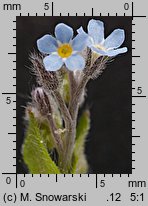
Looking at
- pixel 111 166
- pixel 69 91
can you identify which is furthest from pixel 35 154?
pixel 111 166

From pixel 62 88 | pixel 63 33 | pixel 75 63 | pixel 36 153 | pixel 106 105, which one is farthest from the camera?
pixel 106 105

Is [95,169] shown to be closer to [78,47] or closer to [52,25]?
[52,25]

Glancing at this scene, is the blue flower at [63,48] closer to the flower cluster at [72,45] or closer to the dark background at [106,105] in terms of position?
the flower cluster at [72,45]

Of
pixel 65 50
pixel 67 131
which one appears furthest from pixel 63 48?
pixel 67 131

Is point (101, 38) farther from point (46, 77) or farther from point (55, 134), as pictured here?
point (55, 134)

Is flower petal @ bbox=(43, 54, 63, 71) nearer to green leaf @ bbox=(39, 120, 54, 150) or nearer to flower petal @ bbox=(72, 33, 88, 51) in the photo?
flower petal @ bbox=(72, 33, 88, 51)

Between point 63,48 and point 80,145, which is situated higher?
point 63,48

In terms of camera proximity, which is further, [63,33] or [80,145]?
[80,145]
